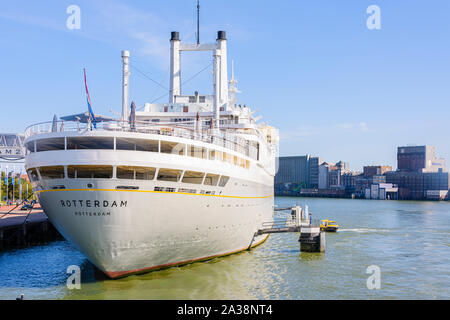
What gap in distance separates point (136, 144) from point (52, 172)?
14.3 feet

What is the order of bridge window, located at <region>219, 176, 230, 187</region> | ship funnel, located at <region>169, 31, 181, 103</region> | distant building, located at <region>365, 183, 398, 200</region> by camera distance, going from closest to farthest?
1. bridge window, located at <region>219, 176, 230, 187</region>
2. ship funnel, located at <region>169, 31, 181, 103</region>
3. distant building, located at <region>365, 183, 398, 200</region>

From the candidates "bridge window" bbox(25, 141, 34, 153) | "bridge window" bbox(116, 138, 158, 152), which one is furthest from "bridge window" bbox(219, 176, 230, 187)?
"bridge window" bbox(25, 141, 34, 153)

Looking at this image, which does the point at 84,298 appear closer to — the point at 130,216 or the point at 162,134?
the point at 130,216

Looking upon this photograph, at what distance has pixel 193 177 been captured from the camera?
2041 cm

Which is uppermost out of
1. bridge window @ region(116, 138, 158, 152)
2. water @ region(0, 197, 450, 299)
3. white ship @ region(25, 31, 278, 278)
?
bridge window @ region(116, 138, 158, 152)

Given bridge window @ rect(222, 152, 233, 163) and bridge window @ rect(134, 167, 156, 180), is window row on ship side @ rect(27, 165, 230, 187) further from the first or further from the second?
bridge window @ rect(222, 152, 233, 163)

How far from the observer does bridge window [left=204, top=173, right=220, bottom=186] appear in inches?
829

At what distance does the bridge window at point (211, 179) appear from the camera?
2105 cm

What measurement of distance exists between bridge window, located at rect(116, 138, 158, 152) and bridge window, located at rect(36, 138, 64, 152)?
8.90 feet

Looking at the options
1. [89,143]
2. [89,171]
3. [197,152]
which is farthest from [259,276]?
[89,143]

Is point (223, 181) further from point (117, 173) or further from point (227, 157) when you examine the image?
point (117, 173)
